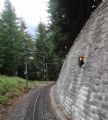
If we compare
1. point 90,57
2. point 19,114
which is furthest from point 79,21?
point 90,57

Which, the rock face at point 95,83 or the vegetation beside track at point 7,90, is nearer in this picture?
the rock face at point 95,83

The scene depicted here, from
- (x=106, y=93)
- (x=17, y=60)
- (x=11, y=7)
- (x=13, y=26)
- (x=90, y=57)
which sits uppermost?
(x=11, y=7)

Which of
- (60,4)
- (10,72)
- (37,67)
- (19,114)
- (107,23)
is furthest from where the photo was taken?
(37,67)

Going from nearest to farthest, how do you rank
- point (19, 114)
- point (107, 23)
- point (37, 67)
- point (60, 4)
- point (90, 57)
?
point (107, 23) < point (90, 57) < point (19, 114) < point (60, 4) < point (37, 67)

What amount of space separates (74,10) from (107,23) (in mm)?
17360

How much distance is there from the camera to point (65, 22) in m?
30.3

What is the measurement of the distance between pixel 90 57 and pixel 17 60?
41077 millimetres

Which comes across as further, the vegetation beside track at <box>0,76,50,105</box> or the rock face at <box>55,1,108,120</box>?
the vegetation beside track at <box>0,76,50,105</box>

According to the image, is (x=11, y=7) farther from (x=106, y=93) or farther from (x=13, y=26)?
(x=106, y=93)

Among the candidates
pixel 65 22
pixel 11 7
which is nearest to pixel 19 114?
pixel 65 22

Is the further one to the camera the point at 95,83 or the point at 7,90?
the point at 7,90

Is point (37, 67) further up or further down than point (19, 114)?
further up

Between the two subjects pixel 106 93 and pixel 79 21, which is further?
pixel 79 21

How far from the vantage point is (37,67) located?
71.2m
